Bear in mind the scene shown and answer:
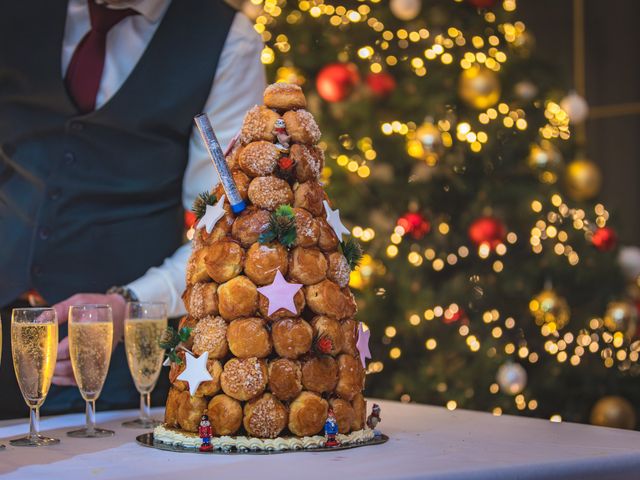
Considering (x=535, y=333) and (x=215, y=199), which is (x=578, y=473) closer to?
(x=215, y=199)

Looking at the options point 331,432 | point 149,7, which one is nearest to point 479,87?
point 149,7

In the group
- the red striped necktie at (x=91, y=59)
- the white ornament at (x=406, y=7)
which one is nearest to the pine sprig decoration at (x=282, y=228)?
the red striped necktie at (x=91, y=59)

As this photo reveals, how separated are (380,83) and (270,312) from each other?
11.4 feet

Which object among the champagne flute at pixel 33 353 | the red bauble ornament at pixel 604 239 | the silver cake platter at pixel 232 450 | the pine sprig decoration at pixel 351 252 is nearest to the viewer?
the silver cake platter at pixel 232 450

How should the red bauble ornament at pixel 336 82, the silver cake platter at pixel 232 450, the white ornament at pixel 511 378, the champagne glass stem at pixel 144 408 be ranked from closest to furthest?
1. the silver cake platter at pixel 232 450
2. the champagne glass stem at pixel 144 408
3. the white ornament at pixel 511 378
4. the red bauble ornament at pixel 336 82

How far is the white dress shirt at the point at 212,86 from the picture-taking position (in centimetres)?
212

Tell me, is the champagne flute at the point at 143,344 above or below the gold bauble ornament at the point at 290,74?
below

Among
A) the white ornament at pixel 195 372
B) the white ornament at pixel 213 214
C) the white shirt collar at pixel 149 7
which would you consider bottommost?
the white ornament at pixel 195 372

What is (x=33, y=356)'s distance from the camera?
4.99 ft

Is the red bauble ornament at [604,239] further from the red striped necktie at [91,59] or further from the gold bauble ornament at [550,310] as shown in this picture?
the red striped necktie at [91,59]

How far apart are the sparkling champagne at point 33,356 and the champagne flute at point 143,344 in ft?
0.92

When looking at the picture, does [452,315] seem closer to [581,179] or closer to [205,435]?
[581,179]

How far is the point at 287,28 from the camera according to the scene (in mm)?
5016

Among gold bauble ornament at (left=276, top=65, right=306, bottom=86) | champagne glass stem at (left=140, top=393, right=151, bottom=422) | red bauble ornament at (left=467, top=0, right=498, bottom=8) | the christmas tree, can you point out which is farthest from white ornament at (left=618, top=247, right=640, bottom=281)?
champagne glass stem at (left=140, top=393, right=151, bottom=422)
